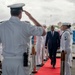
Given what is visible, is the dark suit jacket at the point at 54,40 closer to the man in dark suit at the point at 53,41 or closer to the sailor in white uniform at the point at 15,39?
the man in dark suit at the point at 53,41

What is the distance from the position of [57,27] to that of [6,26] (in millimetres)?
20137

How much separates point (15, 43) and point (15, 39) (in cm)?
6

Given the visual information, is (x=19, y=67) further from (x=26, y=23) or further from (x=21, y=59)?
(x=26, y=23)

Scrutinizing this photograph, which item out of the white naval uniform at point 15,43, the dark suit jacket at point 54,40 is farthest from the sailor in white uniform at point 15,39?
the dark suit jacket at point 54,40

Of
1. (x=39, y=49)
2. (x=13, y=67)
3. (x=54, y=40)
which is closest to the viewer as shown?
(x=13, y=67)

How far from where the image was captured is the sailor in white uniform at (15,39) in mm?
4277

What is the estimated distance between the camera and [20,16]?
14.4 ft

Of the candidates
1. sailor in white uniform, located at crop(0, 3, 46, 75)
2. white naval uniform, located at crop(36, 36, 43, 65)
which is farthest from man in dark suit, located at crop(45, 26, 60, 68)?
sailor in white uniform, located at crop(0, 3, 46, 75)

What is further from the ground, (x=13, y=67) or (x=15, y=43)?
(x=15, y=43)

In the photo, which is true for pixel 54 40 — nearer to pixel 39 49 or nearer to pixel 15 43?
pixel 39 49

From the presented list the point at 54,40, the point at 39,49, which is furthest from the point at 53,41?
the point at 39,49

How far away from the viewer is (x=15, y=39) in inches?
170

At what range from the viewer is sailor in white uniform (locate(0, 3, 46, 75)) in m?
4.28

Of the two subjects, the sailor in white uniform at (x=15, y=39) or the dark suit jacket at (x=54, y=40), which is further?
the dark suit jacket at (x=54, y=40)
